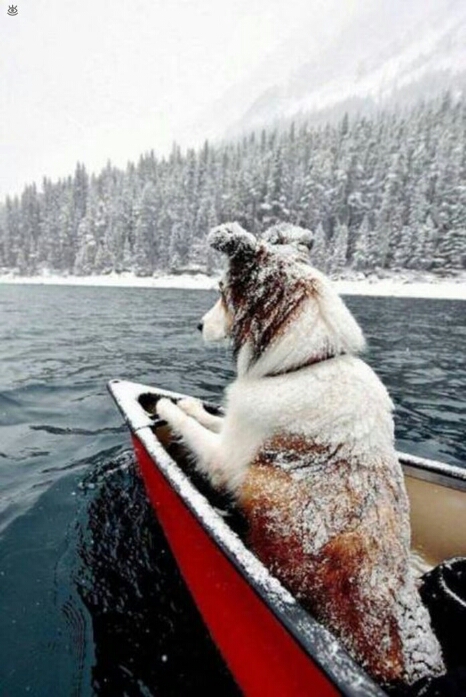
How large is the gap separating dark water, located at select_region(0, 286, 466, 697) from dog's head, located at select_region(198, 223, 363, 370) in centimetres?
232

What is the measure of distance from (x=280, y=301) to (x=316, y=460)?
3.39 feet

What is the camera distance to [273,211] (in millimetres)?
85625

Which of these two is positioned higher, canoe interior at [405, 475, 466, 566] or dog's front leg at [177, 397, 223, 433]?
Answer: dog's front leg at [177, 397, 223, 433]

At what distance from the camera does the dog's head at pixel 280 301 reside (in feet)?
9.11

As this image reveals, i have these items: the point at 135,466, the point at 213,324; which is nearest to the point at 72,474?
the point at 135,466

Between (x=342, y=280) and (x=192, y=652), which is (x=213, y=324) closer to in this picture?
(x=192, y=652)

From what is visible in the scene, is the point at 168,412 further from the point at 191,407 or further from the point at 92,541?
the point at 92,541

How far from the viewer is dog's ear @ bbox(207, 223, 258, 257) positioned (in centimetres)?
281

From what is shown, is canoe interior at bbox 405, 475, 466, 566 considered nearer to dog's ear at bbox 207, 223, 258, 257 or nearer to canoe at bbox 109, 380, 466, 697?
canoe at bbox 109, 380, 466, 697

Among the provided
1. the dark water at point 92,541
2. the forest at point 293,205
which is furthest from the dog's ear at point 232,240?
the forest at point 293,205

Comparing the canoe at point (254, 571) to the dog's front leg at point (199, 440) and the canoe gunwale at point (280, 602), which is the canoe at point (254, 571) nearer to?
the canoe gunwale at point (280, 602)

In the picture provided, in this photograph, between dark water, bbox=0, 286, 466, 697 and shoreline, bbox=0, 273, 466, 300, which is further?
shoreline, bbox=0, 273, 466, 300

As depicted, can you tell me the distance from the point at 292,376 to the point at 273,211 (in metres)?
87.6

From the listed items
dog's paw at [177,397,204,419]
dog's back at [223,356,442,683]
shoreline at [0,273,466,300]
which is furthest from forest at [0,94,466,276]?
dog's back at [223,356,442,683]
